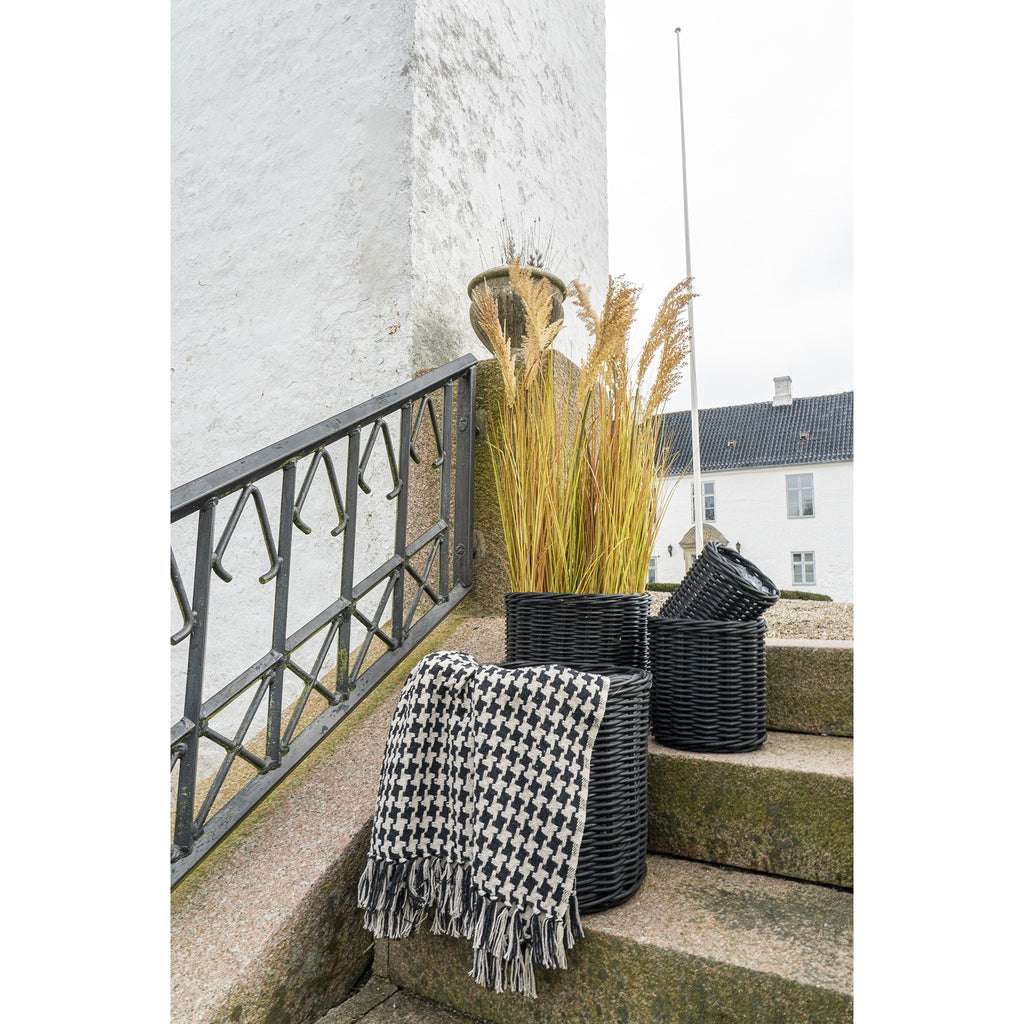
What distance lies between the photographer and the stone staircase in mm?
962

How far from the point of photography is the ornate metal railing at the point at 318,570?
123 centimetres

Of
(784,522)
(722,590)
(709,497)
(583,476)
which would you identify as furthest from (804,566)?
(583,476)

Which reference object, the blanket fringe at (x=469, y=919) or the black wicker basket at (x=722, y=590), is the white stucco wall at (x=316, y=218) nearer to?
the black wicker basket at (x=722, y=590)

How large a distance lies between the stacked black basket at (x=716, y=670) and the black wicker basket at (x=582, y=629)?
0.06 m

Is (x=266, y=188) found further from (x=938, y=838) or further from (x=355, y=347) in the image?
(x=938, y=838)

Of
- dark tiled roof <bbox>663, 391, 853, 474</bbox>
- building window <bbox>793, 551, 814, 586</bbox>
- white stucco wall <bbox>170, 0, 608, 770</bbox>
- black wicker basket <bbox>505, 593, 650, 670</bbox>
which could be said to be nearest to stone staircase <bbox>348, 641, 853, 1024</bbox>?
black wicker basket <bbox>505, 593, 650, 670</bbox>

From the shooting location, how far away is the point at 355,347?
2.22 metres

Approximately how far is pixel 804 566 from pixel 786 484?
2.19 m

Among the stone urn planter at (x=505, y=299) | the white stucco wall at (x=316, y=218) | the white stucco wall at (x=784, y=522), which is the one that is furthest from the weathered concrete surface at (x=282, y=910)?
the white stucco wall at (x=784, y=522)

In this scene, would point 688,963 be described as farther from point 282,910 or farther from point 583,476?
point 583,476

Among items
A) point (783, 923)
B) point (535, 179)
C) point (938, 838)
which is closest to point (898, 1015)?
point (938, 838)

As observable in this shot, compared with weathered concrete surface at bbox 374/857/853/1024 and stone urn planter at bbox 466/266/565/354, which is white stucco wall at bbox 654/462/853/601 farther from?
weathered concrete surface at bbox 374/857/853/1024

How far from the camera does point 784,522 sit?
18.8 meters
